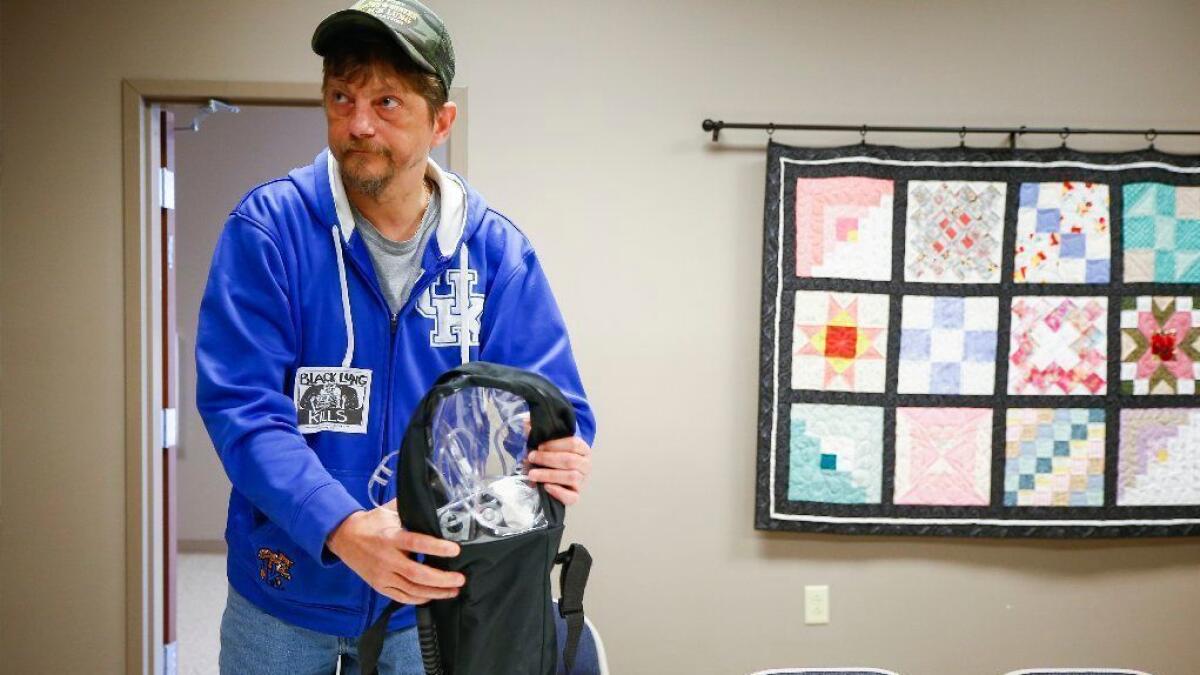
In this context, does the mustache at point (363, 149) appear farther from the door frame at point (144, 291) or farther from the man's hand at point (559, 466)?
the door frame at point (144, 291)

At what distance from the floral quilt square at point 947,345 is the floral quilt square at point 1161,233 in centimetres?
45

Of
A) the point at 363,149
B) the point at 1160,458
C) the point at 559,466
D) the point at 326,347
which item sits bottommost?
the point at 1160,458

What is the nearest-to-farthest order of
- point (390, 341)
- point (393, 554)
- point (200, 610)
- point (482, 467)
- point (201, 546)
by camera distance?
point (393, 554)
point (482, 467)
point (390, 341)
point (200, 610)
point (201, 546)

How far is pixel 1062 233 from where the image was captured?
8.93 ft

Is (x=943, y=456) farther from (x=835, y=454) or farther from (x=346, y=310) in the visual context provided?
(x=346, y=310)

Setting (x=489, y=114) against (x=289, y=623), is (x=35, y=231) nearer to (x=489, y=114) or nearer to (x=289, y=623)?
(x=489, y=114)

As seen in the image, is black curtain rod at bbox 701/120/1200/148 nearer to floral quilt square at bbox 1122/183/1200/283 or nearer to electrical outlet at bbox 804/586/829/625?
floral quilt square at bbox 1122/183/1200/283

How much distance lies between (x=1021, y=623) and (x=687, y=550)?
41.0 inches

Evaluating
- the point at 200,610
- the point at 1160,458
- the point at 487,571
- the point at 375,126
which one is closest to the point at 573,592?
the point at 487,571

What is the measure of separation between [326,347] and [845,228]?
1.91 meters

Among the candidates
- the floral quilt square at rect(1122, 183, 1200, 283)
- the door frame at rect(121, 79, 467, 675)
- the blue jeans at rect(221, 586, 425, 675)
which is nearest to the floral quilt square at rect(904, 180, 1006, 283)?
the floral quilt square at rect(1122, 183, 1200, 283)

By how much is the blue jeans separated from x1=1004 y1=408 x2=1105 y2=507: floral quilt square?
2128 millimetres

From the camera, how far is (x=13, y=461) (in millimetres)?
2686

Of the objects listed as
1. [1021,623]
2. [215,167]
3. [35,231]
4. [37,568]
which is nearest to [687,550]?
[1021,623]
